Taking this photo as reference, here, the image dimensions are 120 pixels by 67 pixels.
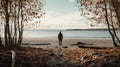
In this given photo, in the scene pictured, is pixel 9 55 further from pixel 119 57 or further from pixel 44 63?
pixel 119 57

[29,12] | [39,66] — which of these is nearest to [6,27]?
[29,12]

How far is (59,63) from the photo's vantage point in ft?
78.3

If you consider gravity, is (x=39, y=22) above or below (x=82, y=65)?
above

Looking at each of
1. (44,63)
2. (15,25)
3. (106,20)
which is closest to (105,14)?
(106,20)

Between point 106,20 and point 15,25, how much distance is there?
450 inches

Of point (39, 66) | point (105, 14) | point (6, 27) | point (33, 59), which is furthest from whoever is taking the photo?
point (105, 14)

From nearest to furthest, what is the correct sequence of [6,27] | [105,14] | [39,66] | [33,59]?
[39,66] → [33,59] → [6,27] → [105,14]

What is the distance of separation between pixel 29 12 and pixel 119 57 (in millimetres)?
16980

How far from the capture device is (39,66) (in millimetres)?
22766

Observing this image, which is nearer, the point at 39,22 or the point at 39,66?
the point at 39,66

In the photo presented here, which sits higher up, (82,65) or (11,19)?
(11,19)

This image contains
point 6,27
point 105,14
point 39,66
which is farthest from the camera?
point 105,14

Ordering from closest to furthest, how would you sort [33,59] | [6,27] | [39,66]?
1. [39,66]
2. [33,59]
3. [6,27]

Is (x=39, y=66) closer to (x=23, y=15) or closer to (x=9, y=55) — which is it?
A: (x=9, y=55)
